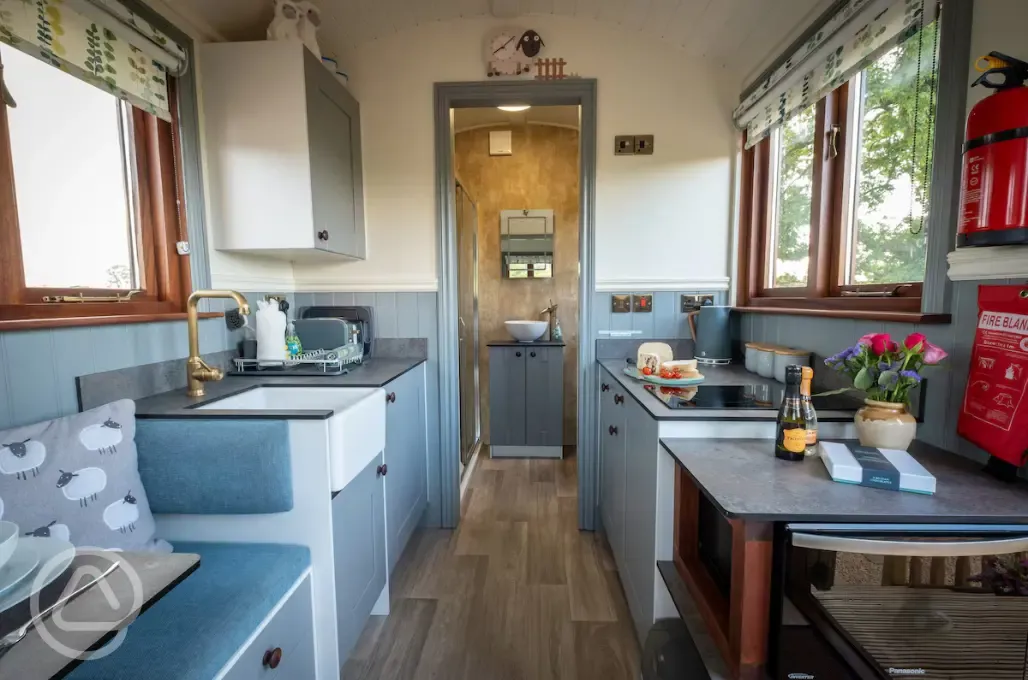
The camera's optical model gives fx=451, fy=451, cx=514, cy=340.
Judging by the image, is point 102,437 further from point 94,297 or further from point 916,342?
point 916,342

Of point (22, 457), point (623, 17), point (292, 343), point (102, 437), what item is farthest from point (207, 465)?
point (623, 17)

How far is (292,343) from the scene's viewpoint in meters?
1.99

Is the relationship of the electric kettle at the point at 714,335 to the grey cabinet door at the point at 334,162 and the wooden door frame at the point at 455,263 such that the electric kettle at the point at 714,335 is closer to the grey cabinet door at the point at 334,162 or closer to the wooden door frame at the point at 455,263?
the wooden door frame at the point at 455,263

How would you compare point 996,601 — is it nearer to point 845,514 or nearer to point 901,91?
point 845,514

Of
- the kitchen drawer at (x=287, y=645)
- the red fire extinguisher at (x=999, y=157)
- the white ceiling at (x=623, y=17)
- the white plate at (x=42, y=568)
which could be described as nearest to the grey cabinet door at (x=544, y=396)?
the white ceiling at (x=623, y=17)

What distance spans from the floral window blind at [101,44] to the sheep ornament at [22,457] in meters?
0.90

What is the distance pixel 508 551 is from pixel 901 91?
2295 millimetres

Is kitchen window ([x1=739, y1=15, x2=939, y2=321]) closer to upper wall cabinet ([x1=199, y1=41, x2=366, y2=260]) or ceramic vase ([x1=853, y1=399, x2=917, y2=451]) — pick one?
ceramic vase ([x1=853, y1=399, x2=917, y2=451])

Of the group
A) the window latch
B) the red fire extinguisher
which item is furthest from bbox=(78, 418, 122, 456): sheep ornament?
the red fire extinguisher

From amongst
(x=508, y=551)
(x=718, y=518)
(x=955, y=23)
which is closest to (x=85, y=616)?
(x=718, y=518)

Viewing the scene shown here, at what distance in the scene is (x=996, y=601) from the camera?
0.75 meters

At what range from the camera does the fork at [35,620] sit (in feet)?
1.58

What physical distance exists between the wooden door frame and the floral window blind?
3.58 ft

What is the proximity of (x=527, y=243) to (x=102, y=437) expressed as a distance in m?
2.93
